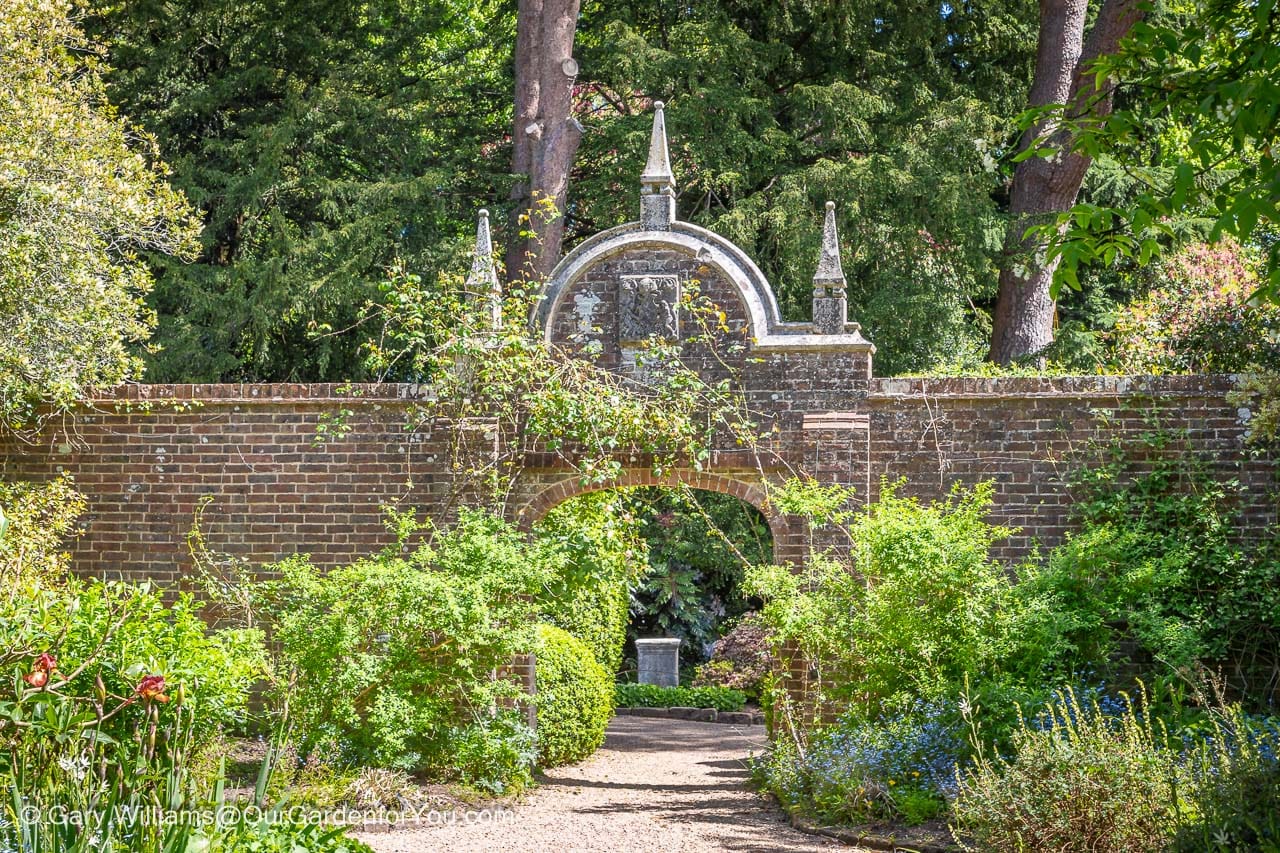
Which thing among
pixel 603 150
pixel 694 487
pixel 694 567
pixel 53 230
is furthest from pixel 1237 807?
pixel 603 150

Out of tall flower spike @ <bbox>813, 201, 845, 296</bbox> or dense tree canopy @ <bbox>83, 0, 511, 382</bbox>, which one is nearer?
tall flower spike @ <bbox>813, 201, 845, 296</bbox>

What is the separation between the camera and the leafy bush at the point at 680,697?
16.7 meters

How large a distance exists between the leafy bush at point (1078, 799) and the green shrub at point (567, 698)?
13.8 ft

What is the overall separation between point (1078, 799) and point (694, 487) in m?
4.42

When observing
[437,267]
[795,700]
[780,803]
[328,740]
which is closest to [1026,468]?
[795,700]

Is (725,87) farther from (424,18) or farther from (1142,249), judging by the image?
(1142,249)

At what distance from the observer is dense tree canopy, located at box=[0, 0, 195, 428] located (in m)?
9.91

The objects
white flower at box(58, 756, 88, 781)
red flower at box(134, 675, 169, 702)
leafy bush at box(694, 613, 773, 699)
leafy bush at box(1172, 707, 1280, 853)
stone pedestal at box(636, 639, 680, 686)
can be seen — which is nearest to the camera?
red flower at box(134, 675, 169, 702)

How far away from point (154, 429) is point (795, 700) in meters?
5.42

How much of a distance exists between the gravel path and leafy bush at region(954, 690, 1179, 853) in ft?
4.55

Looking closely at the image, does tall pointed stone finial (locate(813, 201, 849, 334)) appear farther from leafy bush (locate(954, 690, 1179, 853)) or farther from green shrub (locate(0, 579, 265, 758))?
green shrub (locate(0, 579, 265, 758))

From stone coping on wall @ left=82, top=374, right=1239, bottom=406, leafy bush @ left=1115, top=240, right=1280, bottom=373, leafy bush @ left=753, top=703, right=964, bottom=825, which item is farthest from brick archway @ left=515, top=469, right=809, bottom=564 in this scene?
leafy bush @ left=1115, top=240, right=1280, bottom=373

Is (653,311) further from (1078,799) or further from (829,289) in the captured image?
(1078,799)

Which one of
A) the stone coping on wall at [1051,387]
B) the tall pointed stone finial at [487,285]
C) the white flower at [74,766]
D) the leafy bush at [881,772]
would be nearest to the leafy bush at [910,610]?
the leafy bush at [881,772]
